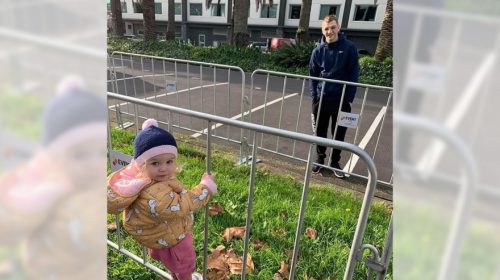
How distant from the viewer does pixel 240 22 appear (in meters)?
16.0

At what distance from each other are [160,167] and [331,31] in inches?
123

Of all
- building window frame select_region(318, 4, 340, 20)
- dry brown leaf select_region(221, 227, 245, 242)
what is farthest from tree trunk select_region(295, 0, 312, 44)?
building window frame select_region(318, 4, 340, 20)

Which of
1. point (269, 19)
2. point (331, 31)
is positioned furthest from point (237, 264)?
point (269, 19)

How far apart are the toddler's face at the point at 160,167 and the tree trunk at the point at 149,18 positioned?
60.2ft

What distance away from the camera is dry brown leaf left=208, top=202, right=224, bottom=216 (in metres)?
3.41

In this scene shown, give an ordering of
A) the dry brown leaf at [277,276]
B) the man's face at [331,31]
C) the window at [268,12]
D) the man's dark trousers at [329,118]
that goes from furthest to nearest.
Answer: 1. the window at [268,12]
2. the man's dark trousers at [329,118]
3. the man's face at [331,31]
4. the dry brown leaf at [277,276]

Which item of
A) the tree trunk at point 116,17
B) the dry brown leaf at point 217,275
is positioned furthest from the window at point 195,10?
the dry brown leaf at point 217,275

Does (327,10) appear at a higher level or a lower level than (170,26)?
higher

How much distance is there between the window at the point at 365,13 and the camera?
96.3 feet

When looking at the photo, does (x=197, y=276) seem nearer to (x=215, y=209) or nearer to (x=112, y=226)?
(x=215, y=209)

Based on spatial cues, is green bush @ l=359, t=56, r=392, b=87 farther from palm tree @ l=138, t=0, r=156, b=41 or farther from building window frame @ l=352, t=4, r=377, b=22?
building window frame @ l=352, t=4, r=377, b=22

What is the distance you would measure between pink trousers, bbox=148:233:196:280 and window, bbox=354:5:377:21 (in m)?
31.0

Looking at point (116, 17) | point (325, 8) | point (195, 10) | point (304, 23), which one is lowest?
point (116, 17)

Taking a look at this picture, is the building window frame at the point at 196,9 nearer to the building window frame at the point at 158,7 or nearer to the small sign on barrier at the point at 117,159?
the building window frame at the point at 158,7
